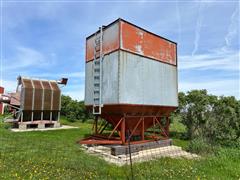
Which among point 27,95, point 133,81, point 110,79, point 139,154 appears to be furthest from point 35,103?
point 139,154

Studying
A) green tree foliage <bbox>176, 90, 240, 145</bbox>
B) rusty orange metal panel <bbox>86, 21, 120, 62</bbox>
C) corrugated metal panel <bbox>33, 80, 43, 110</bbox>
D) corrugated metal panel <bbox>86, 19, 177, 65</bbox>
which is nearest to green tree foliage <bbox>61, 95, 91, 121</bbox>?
corrugated metal panel <bbox>33, 80, 43, 110</bbox>

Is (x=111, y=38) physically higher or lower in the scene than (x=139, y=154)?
higher

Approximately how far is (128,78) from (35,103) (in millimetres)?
15851

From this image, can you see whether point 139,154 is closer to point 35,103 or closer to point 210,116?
point 210,116

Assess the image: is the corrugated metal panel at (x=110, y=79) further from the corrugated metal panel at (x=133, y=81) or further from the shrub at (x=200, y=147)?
the shrub at (x=200, y=147)

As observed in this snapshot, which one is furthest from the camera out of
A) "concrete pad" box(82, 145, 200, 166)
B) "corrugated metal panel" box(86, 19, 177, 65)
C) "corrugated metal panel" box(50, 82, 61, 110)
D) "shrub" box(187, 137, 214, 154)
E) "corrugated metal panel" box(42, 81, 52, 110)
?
"corrugated metal panel" box(50, 82, 61, 110)

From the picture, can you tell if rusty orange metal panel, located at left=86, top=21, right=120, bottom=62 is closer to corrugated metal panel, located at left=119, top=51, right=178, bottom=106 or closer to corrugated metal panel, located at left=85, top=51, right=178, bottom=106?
corrugated metal panel, located at left=85, top=51, right=178, bottom=106

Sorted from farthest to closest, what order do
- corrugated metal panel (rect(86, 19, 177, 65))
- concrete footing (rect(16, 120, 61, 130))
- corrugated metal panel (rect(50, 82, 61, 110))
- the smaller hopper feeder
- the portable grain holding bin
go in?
1. corrugated metal panel (rect(50, 82, 61, 110))
2. the smaller hopper feeder
3. concrete footing (rect(16, 120, 61, 130))
4. corrugated metal panel (rect(86, 19, 177, 65))
5. the portable grain holding bin

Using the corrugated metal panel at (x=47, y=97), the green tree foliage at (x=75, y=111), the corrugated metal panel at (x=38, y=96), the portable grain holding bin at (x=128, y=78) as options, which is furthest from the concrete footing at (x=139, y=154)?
the green tree foliage at (x=75, y=111)

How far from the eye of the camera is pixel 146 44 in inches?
513

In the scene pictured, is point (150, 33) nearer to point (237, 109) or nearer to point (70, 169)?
point (237, 109)

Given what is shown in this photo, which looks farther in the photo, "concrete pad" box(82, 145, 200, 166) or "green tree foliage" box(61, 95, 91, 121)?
"green tree foliage" box(61, 95, 91, 121)

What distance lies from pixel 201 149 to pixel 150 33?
7276mm

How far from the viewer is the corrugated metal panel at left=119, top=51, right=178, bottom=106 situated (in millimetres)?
11641
